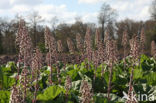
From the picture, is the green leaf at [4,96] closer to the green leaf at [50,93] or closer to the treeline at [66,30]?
the green leaf at [50,93]

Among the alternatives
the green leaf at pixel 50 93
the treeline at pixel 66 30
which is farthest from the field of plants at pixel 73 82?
the treeline at pixel 66 30

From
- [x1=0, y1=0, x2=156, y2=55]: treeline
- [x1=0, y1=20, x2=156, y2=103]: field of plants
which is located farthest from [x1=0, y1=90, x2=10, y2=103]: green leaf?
[x1=0, y1=0, x2=156, y2=55]: treeline

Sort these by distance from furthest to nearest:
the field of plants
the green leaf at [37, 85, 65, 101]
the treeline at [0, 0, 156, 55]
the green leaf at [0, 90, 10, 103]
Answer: the treeline at [0, 0, 156, 55] → the green leaf at [37, 85, 65, 101] → the green leaf at [0, 90, 10, 103] → the field of plants

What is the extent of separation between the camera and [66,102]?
4.33 meters

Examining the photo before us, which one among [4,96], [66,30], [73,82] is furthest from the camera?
[66,30]

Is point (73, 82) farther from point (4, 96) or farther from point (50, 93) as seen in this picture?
point (4, 96)

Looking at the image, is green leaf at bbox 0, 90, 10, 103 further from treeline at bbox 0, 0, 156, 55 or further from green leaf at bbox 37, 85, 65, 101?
treeline at bbox 0, 0, 156, 55

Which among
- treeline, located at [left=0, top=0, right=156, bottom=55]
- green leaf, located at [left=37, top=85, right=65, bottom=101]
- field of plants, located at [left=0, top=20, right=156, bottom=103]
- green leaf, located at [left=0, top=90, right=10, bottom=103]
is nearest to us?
field of plants, located at [left=0, top=20, right=156, bottom=103]

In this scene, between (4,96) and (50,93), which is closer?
(4,96)

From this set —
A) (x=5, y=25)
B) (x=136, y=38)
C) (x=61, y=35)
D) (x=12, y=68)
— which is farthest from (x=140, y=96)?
(x=5, y=25)

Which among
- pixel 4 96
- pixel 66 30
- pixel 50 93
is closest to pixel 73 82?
pixel 50 93

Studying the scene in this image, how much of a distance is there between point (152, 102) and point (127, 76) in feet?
6.71

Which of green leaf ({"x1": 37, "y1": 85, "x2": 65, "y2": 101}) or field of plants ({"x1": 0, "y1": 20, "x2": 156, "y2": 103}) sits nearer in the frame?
field of plants ({"x1": 0, "y1": 20, "x2": 156, "y2": 103})

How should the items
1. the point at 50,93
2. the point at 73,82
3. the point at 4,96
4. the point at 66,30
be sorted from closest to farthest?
the point at 4,96 < the point at 50,93 < the point at 73,82 < the point at 66,30
